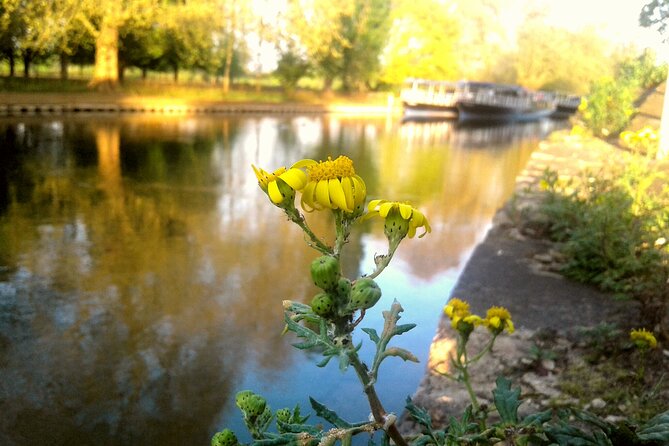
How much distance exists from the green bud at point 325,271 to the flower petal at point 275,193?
0.14 metres

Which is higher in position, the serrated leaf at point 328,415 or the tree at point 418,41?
the tree at point 418,41

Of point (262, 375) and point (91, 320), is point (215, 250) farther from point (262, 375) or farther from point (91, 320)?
point (262, 375)

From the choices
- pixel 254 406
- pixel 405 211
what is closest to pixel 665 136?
pixel 405 211

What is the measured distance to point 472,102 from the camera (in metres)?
33.0

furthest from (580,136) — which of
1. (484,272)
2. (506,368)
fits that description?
(506,368)

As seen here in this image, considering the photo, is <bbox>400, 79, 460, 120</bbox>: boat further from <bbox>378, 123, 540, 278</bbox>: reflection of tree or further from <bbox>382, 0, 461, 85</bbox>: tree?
<bbox>378, 123, 540, 278</bbox>: reflection of tree

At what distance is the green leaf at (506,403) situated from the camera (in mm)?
1284

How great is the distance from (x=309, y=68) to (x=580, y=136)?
24002 mm

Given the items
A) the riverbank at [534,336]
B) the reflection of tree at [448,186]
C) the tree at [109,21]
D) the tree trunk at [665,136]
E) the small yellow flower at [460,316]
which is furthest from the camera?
the tree at [109,21]

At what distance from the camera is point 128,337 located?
3678mm

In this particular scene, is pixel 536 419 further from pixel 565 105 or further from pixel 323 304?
pixel 565 105

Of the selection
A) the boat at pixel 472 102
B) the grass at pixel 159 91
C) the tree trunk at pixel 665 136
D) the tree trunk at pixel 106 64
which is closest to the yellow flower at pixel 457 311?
the tree trunk at pixel 665 136

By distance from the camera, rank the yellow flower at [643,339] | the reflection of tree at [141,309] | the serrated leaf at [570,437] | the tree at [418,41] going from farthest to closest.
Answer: the tree at [418,41] → the reflection of tree at [141,309] → the yellow flower at [643,339] → the serrated leaf at [570,437]

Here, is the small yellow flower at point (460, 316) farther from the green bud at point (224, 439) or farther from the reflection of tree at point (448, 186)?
the reflection of tree at point (448, 186)
